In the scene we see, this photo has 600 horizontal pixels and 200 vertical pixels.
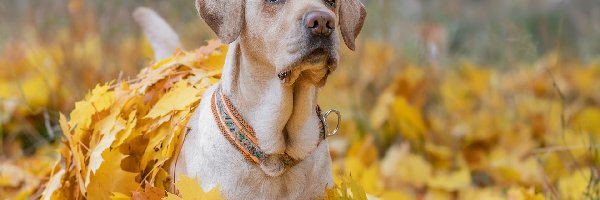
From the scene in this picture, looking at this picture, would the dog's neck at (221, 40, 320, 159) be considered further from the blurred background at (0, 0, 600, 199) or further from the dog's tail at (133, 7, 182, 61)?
the blurred background at (0, 0, 600, 199)

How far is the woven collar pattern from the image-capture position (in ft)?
7.93

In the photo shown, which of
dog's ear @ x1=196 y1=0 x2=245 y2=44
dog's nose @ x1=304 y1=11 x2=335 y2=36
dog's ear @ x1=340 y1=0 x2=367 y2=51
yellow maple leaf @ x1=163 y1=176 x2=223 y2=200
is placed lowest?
yellow maple leaf @ x1=163 y1=176 x2=223 y2=200

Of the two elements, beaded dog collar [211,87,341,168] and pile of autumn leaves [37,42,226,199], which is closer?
beaded dog collar [211,87,341,168]

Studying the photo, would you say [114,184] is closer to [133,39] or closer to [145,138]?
[145,138]

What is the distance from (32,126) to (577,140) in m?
2.74

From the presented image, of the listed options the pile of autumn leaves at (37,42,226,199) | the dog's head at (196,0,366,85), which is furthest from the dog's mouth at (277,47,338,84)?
the pile of autumn leaves at (37,42,226,199)

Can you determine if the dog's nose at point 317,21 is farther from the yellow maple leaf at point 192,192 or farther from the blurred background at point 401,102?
the blurred background at point 401,102

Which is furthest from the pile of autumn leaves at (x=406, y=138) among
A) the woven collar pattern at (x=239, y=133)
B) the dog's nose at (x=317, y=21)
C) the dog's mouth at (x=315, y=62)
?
the dog's nose at (x=317, y=21)

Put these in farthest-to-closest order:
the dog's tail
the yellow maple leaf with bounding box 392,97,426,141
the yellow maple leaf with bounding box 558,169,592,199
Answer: the yellow maple leaf with bounding box 392,97,426,141, the yellow maple leaf with bounding box 558,169,592,199, the dog's tail

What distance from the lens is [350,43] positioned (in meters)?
2.47

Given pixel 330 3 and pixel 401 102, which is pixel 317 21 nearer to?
pixel 330 3

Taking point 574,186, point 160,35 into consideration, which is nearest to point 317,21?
point 160,35

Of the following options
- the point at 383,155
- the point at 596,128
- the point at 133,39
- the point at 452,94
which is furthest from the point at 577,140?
the point at 133,39

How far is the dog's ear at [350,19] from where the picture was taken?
2.46m
